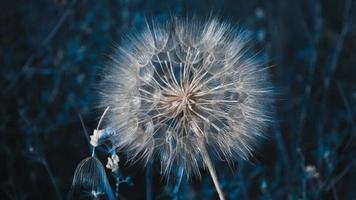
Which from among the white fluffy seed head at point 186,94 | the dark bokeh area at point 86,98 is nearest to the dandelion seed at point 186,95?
the white fluffy seed head at point 186,94

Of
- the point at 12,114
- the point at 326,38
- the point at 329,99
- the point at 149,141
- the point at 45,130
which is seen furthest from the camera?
the point at 326,38

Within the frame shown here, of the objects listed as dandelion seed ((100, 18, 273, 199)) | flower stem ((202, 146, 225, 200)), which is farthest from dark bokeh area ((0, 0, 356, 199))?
flower stem ((202, 146, 225, 200))

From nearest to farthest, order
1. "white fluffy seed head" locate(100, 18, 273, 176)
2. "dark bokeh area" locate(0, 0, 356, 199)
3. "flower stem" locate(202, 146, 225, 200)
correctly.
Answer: "flower stem" locate(202, 146, 225, 200) < "white fluffy seed head" locate(100, 18, 273, 176) < "dark bokeh area" locate(0, 0, 356, 199)

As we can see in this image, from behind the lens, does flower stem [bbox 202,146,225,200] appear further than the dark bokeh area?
No

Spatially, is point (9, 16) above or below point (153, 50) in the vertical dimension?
above

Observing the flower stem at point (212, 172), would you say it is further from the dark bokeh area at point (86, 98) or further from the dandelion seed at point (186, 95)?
the dark bokeh area at point (86, 98)

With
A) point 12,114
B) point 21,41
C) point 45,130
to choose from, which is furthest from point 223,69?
point 21,41

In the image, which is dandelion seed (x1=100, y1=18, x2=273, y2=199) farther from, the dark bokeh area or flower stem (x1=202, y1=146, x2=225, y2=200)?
the dark bokeh area

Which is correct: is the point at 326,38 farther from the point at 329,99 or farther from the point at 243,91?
the point at 243,91
